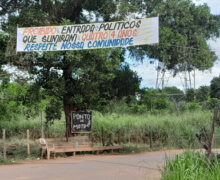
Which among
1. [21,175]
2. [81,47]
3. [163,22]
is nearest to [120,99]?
[163,22]

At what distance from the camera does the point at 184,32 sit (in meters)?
23.9

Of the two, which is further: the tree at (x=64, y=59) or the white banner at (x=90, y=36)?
the tree at (x=64, y=59)

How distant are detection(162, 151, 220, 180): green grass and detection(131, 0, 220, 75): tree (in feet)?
38.5

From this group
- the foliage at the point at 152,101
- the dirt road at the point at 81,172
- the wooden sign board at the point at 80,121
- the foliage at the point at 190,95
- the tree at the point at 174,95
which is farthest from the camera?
the foliage at the point at 190,95

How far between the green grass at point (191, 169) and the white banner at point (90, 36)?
532 cm

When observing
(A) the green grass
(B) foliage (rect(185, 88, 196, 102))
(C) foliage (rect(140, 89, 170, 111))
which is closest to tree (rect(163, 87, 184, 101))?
(B) foliage (rect(185, 88, 196, 102))

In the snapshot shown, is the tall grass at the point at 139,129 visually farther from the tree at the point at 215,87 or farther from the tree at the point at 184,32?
the tree at the point at 215,87

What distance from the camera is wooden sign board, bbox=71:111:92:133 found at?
596 inches

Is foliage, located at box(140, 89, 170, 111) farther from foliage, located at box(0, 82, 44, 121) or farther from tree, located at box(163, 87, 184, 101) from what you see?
foliage, located at box(0, 82, 44, 121)

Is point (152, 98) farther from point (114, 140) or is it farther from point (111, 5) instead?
point (111, 5)

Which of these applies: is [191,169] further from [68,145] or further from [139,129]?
[139,129]

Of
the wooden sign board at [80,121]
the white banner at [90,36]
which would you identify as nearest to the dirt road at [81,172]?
the wooden sign board at [80,121]

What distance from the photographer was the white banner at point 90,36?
11742mm

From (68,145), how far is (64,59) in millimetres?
3718
